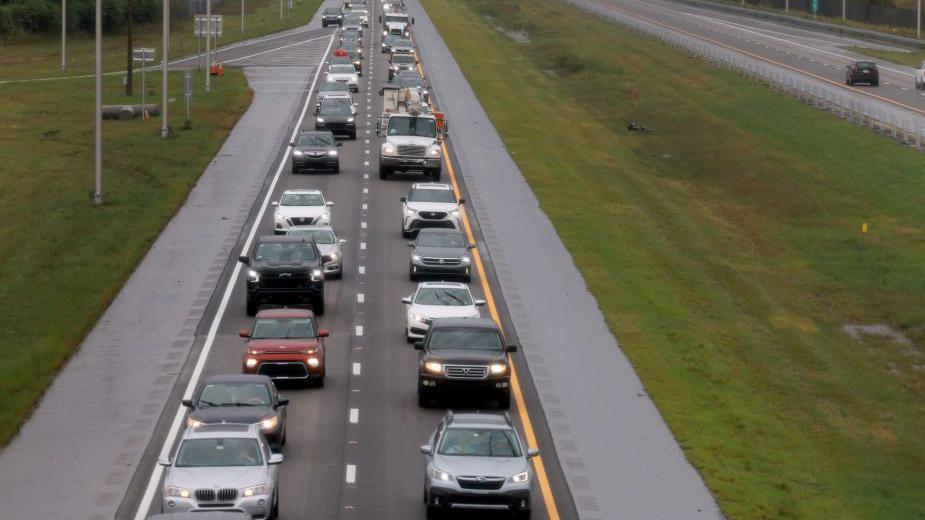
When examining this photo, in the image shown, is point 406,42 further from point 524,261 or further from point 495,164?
→ point 524,261

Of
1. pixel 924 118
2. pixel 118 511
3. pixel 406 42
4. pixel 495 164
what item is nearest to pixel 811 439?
pixel 118 511

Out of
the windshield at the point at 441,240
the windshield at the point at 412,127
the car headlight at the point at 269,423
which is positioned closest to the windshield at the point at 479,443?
the car headlight at the point at 269,423

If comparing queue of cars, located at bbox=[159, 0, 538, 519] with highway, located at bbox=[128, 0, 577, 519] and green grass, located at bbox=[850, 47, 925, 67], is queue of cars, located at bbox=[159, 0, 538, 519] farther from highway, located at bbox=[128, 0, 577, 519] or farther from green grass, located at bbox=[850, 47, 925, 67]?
green grass, located at bbox=[850, 47, 925, 67]

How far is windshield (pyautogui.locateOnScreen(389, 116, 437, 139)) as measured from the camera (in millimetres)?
57250

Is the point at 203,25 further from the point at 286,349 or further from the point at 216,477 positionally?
the point at 216,477

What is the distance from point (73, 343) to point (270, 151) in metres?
31.8

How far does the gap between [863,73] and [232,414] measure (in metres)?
72.8

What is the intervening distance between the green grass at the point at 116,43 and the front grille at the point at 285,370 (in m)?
68.5

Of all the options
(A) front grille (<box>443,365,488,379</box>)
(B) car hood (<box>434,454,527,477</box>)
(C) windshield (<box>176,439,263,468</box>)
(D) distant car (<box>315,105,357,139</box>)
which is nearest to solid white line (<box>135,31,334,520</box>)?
(C) windshield (<box>176,439,263,468</box>)

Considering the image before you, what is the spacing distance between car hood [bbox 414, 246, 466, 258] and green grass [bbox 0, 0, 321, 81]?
191 feet

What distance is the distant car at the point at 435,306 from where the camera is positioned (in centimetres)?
3369

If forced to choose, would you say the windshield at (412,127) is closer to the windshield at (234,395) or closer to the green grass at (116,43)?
the windshield at (234,395)

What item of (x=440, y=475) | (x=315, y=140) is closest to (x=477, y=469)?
(x=440, y=475)

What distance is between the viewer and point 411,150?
187 ft
